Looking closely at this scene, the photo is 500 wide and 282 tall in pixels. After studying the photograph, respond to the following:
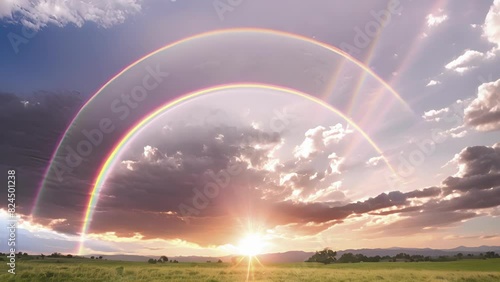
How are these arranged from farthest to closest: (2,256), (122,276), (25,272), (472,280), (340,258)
Answer: (340,258), (2,256), (472,280), (122,276), (25,272)

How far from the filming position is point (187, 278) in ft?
159

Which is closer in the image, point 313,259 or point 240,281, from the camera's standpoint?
point 240,281

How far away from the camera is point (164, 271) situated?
177ft

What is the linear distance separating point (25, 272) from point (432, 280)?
50800 mm

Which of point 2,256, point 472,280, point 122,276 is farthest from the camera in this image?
point 2,256

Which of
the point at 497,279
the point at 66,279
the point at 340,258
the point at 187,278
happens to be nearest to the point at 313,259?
the point at 340,258

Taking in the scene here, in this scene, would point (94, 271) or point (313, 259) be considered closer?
point (94, 271)

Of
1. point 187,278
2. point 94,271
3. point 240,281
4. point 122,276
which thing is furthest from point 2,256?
point 240,281

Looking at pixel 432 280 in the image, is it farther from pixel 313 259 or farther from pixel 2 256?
pixel 313 259

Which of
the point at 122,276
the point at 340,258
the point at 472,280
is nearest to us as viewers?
the point at 122,276

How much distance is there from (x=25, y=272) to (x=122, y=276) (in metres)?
11.1

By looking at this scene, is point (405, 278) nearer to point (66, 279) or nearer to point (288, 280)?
point (288, 280)

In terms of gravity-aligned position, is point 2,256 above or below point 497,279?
above

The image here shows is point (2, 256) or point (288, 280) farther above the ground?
point (2, 256)
